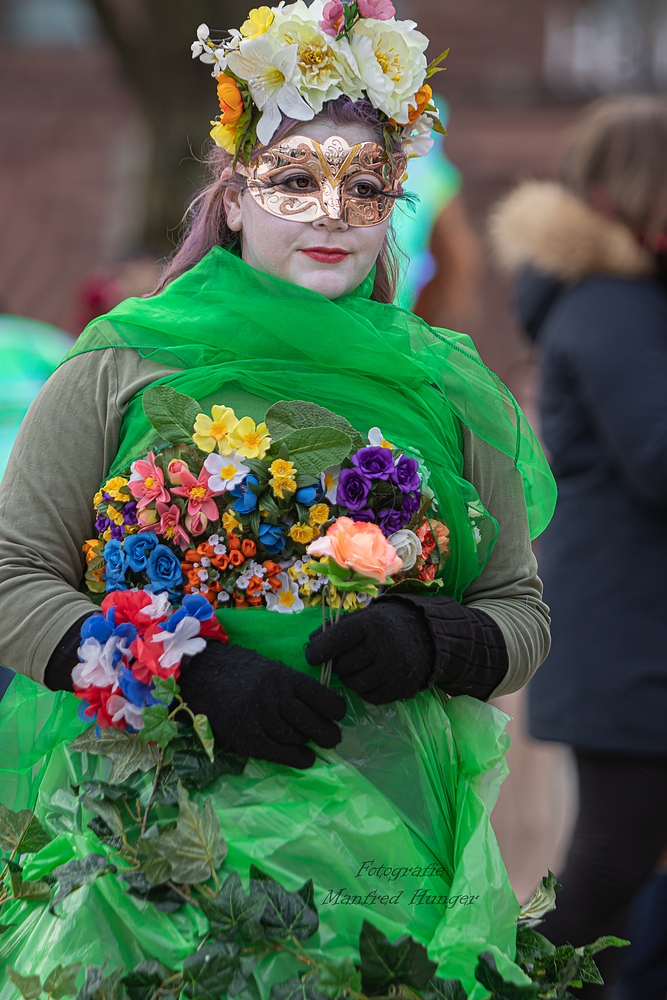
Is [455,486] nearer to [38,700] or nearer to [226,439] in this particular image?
[226,439]

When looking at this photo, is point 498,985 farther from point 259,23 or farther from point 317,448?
point 259,23

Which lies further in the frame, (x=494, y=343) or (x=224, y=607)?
(x=494, y=343)

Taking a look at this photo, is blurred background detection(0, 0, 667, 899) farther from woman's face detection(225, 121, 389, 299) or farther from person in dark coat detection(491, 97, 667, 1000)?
woman's face detection(225, 121, 389, 299)

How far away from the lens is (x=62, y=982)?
1537 mm

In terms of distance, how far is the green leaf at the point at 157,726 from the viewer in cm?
162

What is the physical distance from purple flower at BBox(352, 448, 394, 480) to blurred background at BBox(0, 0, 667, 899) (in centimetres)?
610

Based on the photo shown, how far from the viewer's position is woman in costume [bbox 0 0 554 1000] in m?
1.63

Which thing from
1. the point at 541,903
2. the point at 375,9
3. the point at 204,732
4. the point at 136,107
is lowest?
the point at 136,107

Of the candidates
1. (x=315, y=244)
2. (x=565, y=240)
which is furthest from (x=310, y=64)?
(x=565, y=240)

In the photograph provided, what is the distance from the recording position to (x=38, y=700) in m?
1.85

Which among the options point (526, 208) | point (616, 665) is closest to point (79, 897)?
point (616, 665)

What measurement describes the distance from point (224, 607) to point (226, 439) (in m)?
0.25

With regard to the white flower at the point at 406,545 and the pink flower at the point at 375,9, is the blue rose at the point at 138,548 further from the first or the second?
the pink flower at the point at 375,9

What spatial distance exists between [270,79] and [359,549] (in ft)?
2.57
